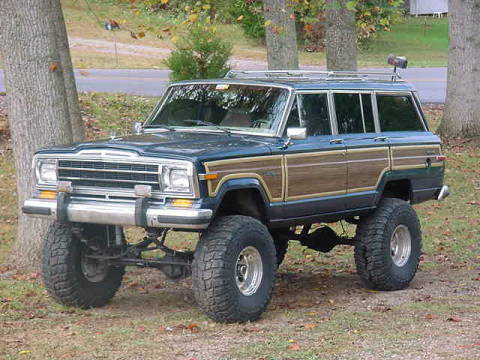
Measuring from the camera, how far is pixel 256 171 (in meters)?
8.58

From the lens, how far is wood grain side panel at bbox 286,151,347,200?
903 centimetres

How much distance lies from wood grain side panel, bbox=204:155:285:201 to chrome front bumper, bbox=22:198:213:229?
11.4 inches

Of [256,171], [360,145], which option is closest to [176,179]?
[256,171]

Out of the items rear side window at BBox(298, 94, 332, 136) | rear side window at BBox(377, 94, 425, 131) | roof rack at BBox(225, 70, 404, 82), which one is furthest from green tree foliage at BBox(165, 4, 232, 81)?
rear side window at BBox(298, 94, 332, 136)

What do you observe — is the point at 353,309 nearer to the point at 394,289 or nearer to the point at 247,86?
the point at 394,289

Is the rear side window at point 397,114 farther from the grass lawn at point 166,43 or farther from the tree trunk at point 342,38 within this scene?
the grass lawn at point 166,43

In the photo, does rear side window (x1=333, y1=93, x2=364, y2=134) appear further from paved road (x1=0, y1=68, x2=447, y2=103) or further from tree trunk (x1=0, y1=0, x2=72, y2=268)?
paved road (x1=0, y1=68, x2=447, y2=103)

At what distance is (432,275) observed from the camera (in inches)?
441

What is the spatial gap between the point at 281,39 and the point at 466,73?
479 cm

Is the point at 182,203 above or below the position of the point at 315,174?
above

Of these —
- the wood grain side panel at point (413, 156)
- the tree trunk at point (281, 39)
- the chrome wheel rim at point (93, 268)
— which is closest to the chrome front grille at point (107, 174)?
the chrome wheel rim at point (93, 268)

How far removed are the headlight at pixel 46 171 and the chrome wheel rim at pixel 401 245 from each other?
3.63 m

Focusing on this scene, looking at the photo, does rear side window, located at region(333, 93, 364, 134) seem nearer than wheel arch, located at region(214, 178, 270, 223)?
No

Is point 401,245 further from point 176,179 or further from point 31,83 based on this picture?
point 31,83
